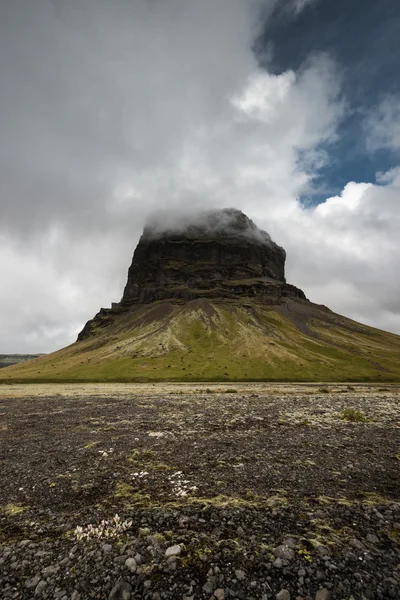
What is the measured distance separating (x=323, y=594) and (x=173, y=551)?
12.1ft

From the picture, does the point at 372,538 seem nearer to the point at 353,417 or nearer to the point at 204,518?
the point at 204,518

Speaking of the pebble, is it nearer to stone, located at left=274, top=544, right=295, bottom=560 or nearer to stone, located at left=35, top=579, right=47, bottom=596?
stone, located at left=274, top=544, right=295, bottom=560

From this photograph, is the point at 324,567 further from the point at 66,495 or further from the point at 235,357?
the point at 235,357

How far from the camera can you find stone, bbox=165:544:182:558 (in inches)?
312

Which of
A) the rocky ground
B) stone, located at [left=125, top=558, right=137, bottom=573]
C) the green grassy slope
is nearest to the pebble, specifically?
the rocky ground

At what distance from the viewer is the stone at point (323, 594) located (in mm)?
6371

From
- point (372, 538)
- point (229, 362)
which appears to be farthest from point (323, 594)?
point (229, 362)

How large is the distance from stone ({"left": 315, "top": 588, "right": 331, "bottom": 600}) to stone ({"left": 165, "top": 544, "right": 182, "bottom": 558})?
341 cm

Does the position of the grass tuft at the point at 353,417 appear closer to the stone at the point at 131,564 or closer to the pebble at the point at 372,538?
the pebble at the point at 372,538

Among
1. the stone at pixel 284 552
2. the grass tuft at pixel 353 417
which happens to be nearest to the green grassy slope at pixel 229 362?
the grass tuft at pixel 353 417

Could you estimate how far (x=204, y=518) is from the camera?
32.2 ft

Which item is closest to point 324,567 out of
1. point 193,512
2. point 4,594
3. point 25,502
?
point 193,512

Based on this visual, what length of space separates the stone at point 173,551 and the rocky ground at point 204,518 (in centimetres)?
3

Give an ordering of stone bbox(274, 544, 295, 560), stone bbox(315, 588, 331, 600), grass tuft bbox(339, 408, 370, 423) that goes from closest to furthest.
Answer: stone bbox(315, 588, 331, 600) → stone bbox(274, 544, 295, 560) → grass tuft bbox(339, 408, 370, 423)
